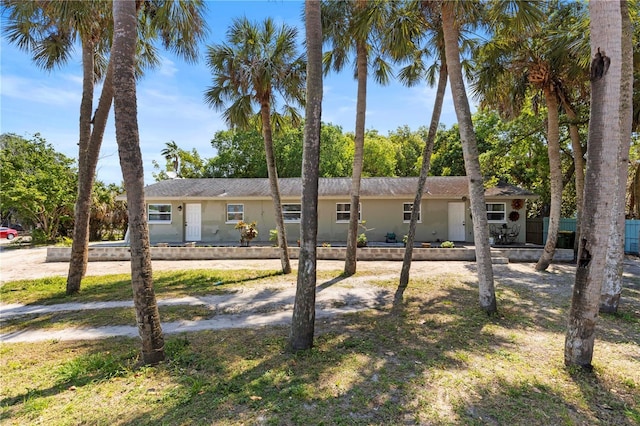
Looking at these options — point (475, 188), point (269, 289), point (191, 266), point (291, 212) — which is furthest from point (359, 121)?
point (291, 212)

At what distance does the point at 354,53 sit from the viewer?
31.4ft

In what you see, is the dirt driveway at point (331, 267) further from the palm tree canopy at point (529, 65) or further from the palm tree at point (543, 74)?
the palm tree canopy at point (529, 65)

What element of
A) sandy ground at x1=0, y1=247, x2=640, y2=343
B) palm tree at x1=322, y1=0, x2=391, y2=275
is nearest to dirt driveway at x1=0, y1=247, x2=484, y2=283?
sandy ground at x1=0, y1=247, x2=640, y2=343

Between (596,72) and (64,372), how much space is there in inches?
292

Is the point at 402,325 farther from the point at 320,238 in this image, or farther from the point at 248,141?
the point at 248,141

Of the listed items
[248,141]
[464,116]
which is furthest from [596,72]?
[248,141]

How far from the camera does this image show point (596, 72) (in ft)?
12.9

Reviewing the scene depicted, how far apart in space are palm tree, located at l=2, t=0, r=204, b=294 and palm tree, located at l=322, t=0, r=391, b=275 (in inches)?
133

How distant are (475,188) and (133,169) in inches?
230

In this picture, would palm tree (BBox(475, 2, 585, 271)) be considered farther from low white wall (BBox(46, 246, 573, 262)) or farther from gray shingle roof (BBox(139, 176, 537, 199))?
gray shingle roof (BBox(139, 176, 537, 199))

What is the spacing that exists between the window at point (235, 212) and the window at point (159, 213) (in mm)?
3331

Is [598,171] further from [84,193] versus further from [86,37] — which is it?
[86,37]

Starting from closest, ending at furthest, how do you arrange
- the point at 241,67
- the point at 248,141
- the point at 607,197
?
the point at 607,197, the point at 241,67, the point at 248,141

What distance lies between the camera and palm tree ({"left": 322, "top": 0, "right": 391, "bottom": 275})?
8289 millimetres
